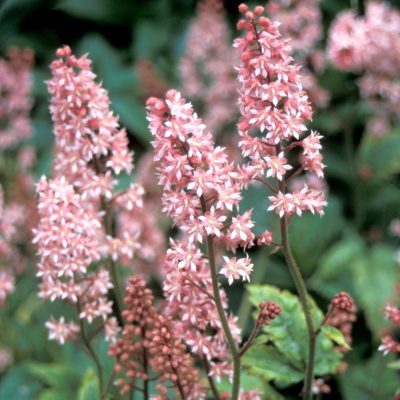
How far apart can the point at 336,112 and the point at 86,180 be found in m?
2.88

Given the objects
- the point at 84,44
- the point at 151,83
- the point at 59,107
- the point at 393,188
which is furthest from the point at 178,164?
the point at 84,44

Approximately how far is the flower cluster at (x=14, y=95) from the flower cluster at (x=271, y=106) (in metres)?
2.40

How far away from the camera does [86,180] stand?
7.29ft

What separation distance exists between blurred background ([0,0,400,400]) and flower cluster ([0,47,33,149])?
1.9 inches

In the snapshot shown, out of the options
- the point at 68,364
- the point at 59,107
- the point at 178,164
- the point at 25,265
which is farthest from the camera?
the point at 25,265

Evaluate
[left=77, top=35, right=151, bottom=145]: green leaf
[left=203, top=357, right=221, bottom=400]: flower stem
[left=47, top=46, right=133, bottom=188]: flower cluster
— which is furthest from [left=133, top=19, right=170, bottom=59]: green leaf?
[left=203, top=357, right=221, bottom=400]: flower stem

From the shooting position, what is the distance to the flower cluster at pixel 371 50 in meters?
3.85

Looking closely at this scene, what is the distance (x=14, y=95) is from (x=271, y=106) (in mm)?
2582

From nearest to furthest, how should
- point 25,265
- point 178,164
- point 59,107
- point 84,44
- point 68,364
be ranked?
point 178,164 < point 59,107 < point 68,364 < point 25,265 < point 84,44

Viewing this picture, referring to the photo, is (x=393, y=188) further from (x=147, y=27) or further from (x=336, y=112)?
(x=147, y=27)

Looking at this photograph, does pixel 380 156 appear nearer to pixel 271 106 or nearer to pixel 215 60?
pixel 215 60

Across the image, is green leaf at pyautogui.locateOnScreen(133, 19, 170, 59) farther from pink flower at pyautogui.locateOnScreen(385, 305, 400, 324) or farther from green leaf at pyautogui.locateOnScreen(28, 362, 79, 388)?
pink flower at pyautogui.locateOnScreen(385, 305, 400, 324)

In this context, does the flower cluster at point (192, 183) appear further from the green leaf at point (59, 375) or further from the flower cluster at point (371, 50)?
the flower cluster at point (371, 50)

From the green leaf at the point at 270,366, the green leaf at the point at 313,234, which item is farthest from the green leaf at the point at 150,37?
the green leaf at the point at 270,366
